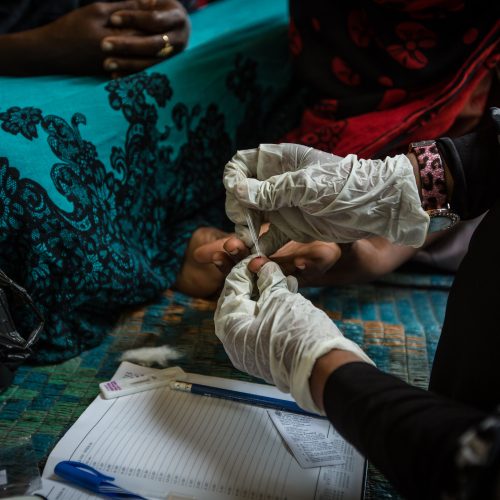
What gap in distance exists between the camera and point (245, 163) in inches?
33.4

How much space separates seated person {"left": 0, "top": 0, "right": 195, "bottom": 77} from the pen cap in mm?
741

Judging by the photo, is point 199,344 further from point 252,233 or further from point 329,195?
point 329,195

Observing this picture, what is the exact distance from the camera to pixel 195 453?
2.33 ft

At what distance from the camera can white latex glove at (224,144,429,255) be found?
29.7 inches

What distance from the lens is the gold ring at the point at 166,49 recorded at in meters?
1.15

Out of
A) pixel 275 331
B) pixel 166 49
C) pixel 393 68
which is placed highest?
pixel 166 49

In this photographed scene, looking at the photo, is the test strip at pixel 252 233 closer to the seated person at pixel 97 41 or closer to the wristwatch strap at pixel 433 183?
the wristwatch strap at pixel 433 183

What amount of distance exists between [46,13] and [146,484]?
968mm

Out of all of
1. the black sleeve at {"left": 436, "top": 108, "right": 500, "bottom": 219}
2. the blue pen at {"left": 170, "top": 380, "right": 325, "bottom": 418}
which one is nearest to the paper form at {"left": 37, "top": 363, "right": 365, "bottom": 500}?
the blue pen at {"left": 170, "top": 380, "right": 325, "bottom": 418}

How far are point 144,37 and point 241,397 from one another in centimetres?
74

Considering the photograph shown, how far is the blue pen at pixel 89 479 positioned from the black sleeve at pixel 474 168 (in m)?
0.56

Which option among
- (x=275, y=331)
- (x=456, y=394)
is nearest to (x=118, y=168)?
(x=275, y=331)

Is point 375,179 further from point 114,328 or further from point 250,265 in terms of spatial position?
point 114,328

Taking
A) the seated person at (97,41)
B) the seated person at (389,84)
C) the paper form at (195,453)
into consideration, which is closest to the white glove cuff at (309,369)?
the paper form at (195,453)
